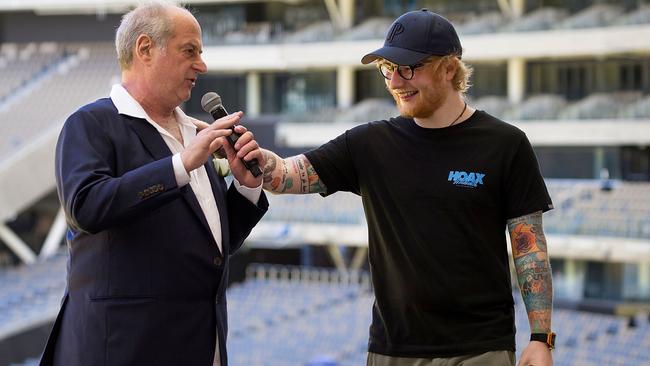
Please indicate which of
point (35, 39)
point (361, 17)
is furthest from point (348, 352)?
point (35, 39)

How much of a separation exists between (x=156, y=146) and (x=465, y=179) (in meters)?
1.07

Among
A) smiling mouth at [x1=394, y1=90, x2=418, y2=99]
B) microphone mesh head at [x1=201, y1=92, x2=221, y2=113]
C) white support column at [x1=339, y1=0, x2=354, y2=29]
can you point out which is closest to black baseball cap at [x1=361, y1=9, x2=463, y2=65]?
smiling mouth at [x1=394, y1=90, x2=418, y2=99]

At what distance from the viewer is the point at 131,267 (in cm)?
382

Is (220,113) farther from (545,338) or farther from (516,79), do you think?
(516,79)

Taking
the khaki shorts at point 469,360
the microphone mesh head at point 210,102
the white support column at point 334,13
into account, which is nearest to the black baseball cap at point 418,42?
the microphone mesh head at point 210,102

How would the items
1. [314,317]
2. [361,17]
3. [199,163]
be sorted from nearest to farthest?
[199,163] → [314,317] → [361,17]

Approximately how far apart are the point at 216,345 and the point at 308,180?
68 centimetres

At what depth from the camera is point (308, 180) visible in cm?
420

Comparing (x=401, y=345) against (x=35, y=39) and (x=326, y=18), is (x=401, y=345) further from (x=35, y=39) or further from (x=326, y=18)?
(x=35, y=39)

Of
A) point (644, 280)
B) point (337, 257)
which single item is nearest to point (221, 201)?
point (644, 280)

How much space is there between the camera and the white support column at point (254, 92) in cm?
3497

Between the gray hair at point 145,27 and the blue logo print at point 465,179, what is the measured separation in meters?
1.08

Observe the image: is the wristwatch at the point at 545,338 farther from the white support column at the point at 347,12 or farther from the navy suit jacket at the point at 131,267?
the white support column at the point at 347,12

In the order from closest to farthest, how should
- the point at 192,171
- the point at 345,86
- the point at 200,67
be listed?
1. the point at 200,67
2. the point at 192,171
3. the point at 345,86
